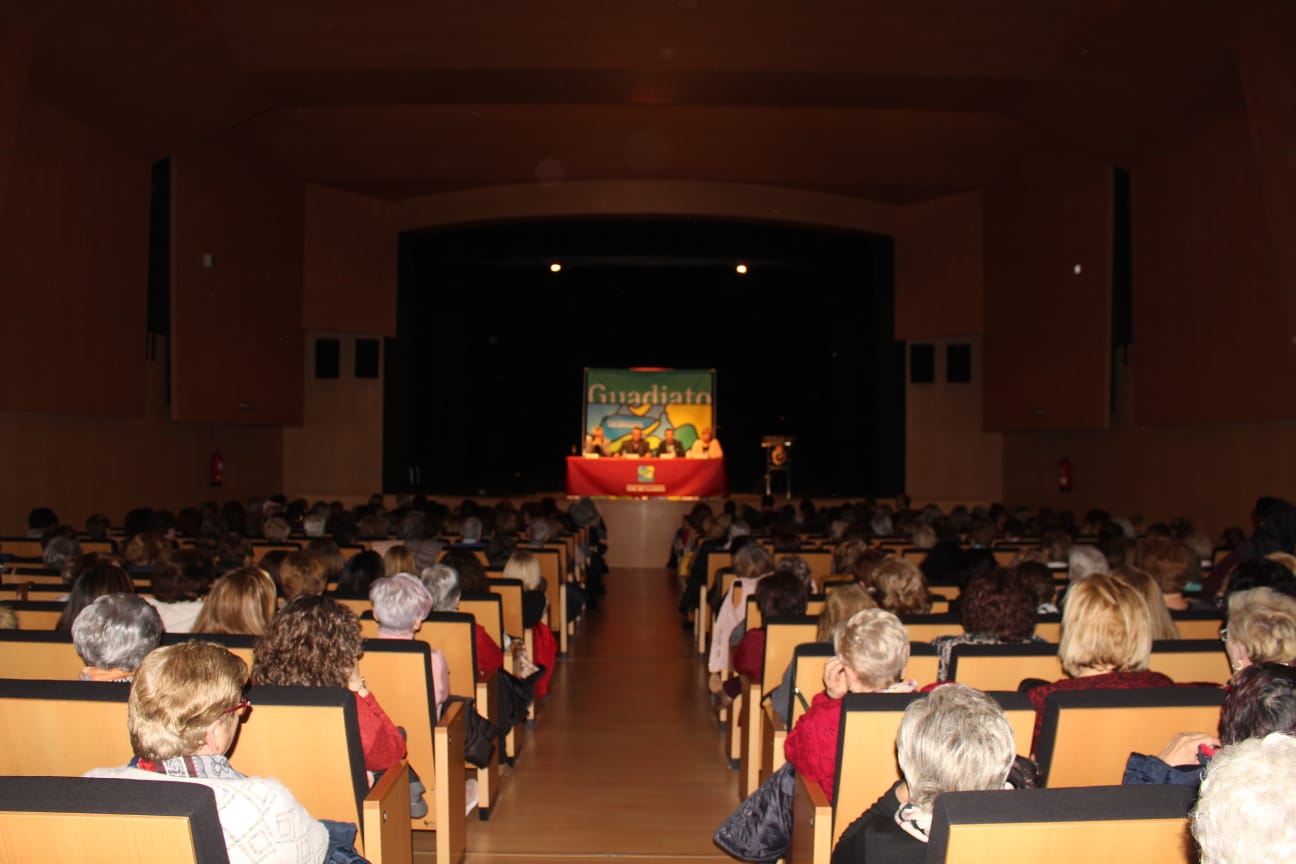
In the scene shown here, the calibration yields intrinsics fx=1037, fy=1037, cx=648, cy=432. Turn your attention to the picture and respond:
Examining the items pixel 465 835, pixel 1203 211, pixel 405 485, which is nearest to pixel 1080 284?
pixel 1203 211

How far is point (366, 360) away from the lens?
16.7 m

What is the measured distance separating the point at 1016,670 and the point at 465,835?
79.2 inches

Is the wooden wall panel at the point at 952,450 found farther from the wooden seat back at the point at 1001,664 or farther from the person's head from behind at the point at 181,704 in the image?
the person's head from behind at the point at 181,704

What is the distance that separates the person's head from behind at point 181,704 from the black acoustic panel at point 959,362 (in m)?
15.7

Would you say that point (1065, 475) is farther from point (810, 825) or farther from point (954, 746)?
point (954, 746)

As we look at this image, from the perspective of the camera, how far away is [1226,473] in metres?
10.7

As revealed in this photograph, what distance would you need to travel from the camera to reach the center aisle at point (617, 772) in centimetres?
384

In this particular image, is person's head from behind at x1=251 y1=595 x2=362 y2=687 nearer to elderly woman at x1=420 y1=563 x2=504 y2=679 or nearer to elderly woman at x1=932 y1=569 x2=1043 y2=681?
elderly woman at x1=420 y1=563 x2=504 y2=679

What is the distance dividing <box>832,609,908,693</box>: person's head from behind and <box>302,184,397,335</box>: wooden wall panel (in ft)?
47.5

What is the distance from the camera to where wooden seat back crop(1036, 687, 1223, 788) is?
7.72 ft

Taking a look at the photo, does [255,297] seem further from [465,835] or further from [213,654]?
[213,654]

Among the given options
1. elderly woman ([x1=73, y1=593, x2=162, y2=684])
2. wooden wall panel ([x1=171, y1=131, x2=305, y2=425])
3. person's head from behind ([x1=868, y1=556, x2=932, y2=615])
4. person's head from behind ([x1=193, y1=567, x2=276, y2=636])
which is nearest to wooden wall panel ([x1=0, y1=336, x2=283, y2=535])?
wooden wall panel ([x1=171, y1=131, x2=305, y2=425])

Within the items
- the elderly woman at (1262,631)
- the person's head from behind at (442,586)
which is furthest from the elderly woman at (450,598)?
the elderly woman at (1262,631)

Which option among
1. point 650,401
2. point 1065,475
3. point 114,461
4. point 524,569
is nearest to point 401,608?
point 524,569
